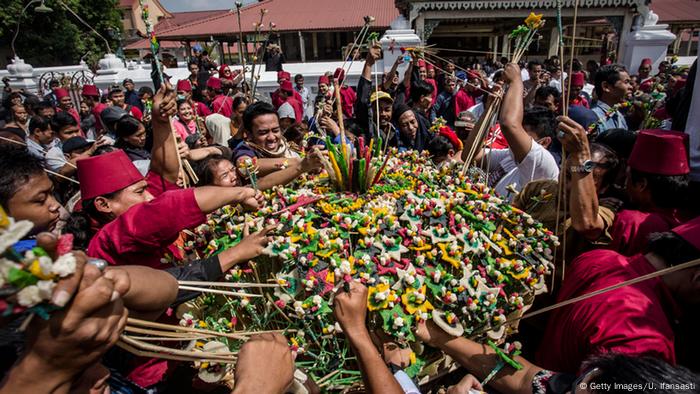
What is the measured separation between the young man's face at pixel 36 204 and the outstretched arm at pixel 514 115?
7.42 feet

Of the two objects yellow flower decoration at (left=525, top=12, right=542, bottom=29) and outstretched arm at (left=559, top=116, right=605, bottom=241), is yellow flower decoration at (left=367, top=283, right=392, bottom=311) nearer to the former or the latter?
outstretched arm at (left=559, top=116, right=605, bottom=241)

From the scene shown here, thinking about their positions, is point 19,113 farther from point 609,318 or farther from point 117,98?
point 609,318

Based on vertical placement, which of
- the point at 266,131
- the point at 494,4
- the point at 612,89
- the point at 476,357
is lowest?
the point at 476,357

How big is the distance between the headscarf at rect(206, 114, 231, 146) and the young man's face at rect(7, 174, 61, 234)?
326 centimetres

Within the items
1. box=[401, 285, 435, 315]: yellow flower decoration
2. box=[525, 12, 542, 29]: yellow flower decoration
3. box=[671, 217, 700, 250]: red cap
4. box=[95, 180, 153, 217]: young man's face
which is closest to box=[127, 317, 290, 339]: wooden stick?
box=[401, 285, 435, 315]: yellow flower decoration

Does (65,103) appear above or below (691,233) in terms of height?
above

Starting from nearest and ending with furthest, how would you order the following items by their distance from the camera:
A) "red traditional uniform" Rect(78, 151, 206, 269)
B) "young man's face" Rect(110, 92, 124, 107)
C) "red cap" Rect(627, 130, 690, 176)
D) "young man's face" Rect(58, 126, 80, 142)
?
"red traditional uniform" Rect(78, 151, 206, 269), "red cap" Rect(627, 130, 690, 176), "young man's face" Rect(58, 126, 80, 142), "young man's face" Rect(110, 92, 124, 107)

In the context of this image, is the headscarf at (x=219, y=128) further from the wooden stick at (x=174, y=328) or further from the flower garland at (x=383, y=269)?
the wooden stick at (x=174, y=328)

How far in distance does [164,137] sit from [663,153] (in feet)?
8.24

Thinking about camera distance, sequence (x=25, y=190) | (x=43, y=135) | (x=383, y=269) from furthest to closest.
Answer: (x=43, y=135) < (x=25, y=190) < (x=383, y=269)

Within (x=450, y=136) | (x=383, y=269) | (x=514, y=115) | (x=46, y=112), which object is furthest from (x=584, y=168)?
(x=46, y=112)

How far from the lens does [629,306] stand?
4.44 feet

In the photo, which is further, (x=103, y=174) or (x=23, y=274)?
(x=103, y=174)

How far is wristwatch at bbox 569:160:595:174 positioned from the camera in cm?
169
